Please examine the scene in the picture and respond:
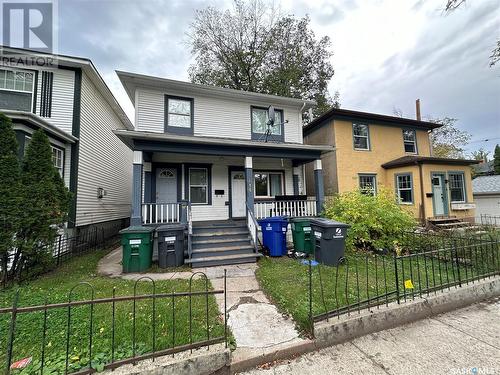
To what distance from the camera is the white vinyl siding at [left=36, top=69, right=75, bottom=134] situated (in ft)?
26.3

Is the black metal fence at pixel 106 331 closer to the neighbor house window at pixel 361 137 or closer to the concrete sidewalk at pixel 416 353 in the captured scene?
the concrete sidewalk at pixel 416 353

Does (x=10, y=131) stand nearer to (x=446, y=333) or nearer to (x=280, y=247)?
(x=280, y=247)

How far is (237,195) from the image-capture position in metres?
9.75

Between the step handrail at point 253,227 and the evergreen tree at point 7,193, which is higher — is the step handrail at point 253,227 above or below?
below

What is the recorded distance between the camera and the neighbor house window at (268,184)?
33.5 ft

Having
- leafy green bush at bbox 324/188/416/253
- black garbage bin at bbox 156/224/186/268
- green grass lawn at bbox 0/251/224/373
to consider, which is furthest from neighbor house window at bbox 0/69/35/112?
leafy green bush at bbox 324/188/416/253

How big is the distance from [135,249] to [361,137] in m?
12.1

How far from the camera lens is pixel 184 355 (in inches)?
89.1

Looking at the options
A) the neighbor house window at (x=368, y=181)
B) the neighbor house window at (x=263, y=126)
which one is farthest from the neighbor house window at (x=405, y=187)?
the neighbor house window at (x=263, y=126)

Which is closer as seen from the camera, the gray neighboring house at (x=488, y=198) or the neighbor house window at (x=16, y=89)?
the neighbor house window at (x=16, y=89)

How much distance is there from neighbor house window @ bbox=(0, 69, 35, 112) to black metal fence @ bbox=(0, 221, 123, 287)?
4.86 metres

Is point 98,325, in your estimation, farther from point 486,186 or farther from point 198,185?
point 486,186

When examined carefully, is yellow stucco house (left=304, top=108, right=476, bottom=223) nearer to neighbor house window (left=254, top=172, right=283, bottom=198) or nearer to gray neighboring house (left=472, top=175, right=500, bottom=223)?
neighbor house window (left=254, top=172, right=283, bottom=198)

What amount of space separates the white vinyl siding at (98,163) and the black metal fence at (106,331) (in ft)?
21.1
